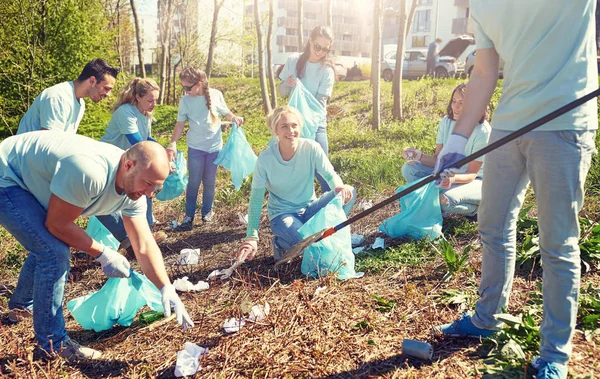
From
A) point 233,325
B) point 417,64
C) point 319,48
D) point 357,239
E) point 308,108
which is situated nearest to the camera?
point 233,325

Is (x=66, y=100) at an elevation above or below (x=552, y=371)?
above

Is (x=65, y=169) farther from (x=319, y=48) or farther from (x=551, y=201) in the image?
(x=319, y=48)

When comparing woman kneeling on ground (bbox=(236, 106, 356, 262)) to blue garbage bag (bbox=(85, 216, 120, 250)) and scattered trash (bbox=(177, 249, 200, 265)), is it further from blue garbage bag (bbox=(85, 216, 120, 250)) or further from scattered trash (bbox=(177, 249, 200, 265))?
blue garbage bag (bbox=(85, 216, 120, 250))

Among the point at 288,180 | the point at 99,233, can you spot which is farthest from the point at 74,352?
the point at 288,180

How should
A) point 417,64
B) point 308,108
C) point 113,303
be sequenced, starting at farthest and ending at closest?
point 417,64, point 308,108, point 113,303

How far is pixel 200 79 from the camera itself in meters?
4.80

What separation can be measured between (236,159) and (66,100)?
5.89ft

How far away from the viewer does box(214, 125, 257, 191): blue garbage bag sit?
5.02 metres

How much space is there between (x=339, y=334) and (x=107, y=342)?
1.20m

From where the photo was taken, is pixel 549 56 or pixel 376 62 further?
pixel 376 62

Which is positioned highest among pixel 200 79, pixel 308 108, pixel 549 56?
pixel 549 56

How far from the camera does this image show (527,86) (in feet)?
6.12

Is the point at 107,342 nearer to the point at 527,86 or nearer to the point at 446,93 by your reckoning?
the point at 527,86

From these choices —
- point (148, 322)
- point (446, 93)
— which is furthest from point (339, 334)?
point (446, 93)
